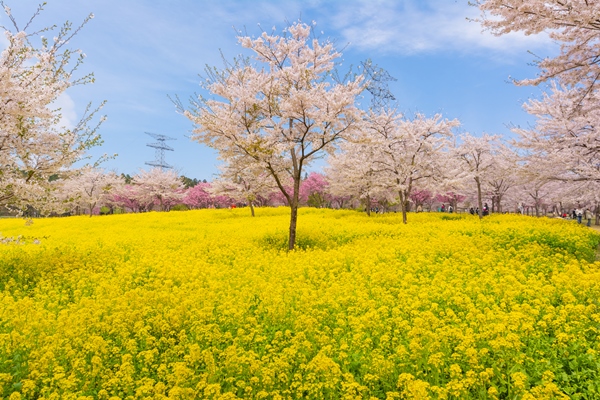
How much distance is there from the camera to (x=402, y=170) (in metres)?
26.8

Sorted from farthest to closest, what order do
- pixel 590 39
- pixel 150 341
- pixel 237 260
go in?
pixel 237 260
pixel 590 39
pixel 150 341

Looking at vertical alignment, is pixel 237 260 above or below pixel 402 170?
below

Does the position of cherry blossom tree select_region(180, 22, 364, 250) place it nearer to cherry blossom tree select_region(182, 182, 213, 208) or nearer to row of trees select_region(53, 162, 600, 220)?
row of trees select_region(53, 162, 600, 220)

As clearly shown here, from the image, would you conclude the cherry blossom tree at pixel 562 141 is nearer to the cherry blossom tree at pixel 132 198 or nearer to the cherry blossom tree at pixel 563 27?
the cherry blossom tree at pixel 563 27

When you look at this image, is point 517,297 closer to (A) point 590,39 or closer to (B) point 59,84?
(A) point 590,39

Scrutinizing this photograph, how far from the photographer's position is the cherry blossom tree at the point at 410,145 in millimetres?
27828

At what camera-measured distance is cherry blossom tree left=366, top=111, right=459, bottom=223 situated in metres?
27.8

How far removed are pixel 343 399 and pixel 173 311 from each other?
4451 millimetres

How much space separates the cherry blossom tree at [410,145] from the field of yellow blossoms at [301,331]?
595 inches

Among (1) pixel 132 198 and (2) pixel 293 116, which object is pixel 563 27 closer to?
(2) pixel 293 116

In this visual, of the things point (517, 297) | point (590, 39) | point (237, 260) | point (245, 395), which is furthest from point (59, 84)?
point (590, 39)

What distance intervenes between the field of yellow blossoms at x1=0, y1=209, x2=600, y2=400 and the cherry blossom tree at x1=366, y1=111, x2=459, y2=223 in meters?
15.1

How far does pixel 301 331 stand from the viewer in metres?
6.67

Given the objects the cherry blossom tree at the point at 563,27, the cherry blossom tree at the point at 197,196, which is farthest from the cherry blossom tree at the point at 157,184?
the cherry blossom tree at the point at 563,27
